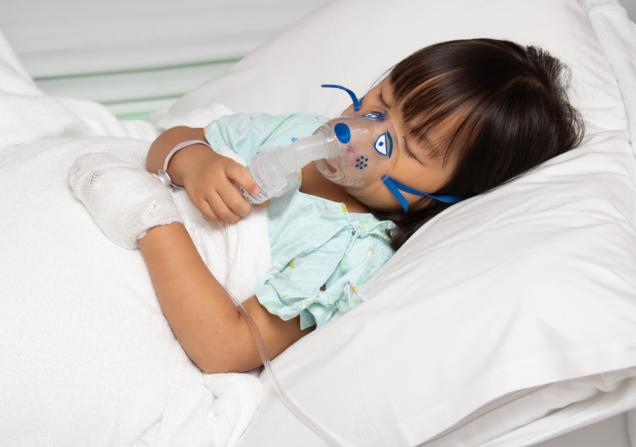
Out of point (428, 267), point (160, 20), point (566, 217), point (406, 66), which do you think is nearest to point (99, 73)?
point (160, 20)

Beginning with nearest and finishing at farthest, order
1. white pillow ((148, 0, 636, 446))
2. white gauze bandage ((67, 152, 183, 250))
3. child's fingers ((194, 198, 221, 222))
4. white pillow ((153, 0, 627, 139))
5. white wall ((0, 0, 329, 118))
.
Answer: white pillow ((148, 0, 636, 446)) → white gauze bandage ((67, 152, 183, 250)) → child's fingers ((194, 198, 221, 222)) → white pillow ((153, 0, 627, 139)) → white wall ((0, 0, 329, 118))

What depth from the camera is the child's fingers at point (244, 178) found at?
1.08 metres

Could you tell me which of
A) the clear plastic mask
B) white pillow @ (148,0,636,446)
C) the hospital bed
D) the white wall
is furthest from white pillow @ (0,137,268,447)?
the white wall

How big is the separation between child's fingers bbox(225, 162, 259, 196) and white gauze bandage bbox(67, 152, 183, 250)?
0.38ft

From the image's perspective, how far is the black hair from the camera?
1121mm

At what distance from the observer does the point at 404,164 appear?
117 cm

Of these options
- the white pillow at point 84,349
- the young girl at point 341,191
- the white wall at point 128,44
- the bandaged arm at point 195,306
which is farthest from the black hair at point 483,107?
the white wall at point 128,44

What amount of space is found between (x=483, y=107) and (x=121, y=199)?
0.62 meters

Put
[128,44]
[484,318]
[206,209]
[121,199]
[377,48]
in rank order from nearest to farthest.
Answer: [484,318], [121,199], [206,209], [377,48], [128,44]

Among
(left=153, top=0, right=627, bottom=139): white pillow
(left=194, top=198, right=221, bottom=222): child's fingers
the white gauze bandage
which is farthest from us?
(left=153, top=0, right=627, bottom=139): white pillow

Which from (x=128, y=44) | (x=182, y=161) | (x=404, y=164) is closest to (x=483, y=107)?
(x=404, y=164)

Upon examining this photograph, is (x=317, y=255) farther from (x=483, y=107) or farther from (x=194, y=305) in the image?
(x=483, y=107)

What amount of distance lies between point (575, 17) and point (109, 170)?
1097 mm

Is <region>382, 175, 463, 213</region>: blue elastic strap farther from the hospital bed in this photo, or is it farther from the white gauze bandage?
the white gauze bandage
